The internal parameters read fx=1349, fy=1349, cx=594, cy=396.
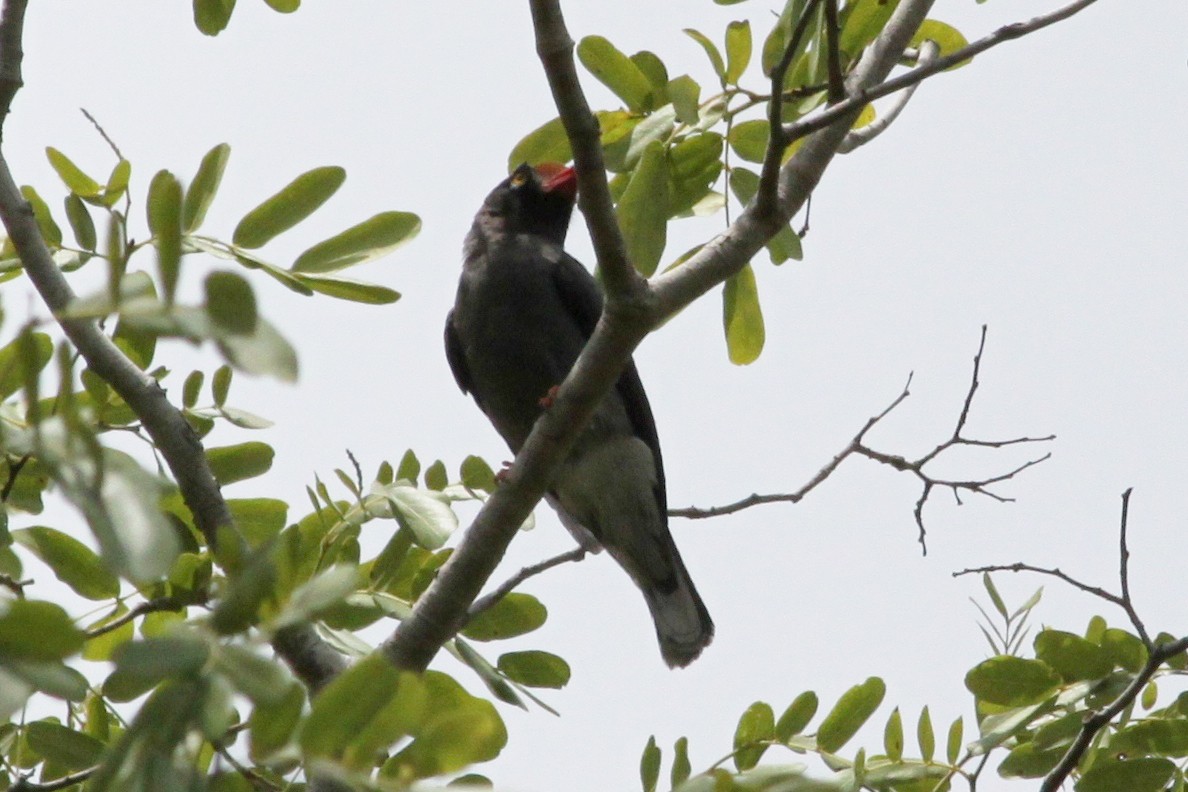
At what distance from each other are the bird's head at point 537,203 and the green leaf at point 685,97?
3000 millimetres

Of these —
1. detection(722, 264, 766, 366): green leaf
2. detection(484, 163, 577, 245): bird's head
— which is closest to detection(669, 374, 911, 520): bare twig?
detection(722, 264, 766, 366): green leaf

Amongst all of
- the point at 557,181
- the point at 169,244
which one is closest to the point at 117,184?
the point at 169,244

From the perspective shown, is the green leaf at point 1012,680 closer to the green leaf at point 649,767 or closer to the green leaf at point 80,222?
the green leaf at point 649,767

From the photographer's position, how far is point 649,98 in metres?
3.90

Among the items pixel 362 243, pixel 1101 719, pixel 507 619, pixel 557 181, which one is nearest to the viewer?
pixel 1101 719

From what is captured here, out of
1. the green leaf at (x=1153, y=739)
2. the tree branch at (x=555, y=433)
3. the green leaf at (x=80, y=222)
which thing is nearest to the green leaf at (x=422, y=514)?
the tree branch at (x=555, y=433)

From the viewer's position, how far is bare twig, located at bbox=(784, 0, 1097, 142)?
10.4 ft

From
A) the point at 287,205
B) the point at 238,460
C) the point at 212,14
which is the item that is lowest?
the point at 238,460

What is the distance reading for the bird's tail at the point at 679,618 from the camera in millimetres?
5953

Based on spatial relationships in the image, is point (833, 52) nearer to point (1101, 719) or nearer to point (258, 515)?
point (1101, 719)

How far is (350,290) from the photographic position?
3469 millimetres

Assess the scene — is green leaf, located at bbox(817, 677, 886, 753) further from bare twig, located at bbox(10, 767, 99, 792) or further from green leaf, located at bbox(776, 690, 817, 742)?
bare twig, located at bbox(10, 767, 99, 792)

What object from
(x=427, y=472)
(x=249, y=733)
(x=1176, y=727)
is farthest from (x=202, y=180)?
(x=1176, y=727)

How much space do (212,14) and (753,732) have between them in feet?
8.36
